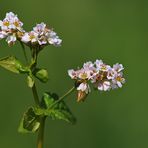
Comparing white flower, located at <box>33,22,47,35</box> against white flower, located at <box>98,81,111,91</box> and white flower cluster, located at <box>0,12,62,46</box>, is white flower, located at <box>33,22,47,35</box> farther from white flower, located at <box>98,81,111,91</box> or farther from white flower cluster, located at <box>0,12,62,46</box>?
white flower, located at <box>98,81,111,91</box>

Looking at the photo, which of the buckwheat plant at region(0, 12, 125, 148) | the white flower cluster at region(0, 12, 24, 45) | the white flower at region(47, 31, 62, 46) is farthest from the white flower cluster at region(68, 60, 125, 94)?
the white flower cluster at region(0, 12, 24, 45)

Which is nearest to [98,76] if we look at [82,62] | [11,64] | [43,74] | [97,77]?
[97,77]

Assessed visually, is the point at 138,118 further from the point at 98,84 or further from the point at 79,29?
the point at 98,84

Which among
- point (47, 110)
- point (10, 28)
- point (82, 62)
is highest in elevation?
point (82, 62)

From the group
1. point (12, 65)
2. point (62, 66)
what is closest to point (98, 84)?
point (12, 65)

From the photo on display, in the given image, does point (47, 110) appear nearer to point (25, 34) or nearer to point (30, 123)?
point (30, 123)

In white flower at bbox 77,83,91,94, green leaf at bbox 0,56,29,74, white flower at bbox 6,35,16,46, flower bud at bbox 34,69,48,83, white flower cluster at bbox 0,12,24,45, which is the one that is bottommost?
white flower at bbox 77,83,91,94

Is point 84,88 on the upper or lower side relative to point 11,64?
lower
